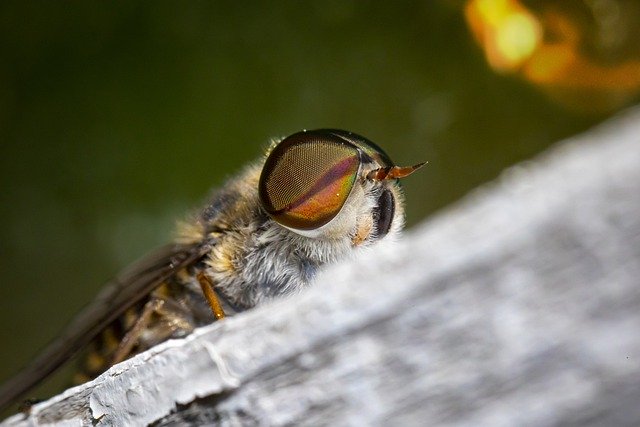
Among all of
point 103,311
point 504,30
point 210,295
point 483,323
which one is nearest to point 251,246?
point 210,295

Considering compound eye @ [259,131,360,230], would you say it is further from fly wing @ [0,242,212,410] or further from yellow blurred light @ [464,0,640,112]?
yellow blurred light @ [464,0,640,112]

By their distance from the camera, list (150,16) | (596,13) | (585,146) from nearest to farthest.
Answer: (585,146) → (150,16) → (596,13)

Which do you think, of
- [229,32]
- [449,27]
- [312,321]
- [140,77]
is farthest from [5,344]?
[312,321]

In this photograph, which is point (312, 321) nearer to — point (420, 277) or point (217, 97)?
point (420, 277)

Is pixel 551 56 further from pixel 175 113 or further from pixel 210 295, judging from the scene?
pixel 210 295

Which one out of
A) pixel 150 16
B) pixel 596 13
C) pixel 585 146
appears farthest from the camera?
pixel 596 13

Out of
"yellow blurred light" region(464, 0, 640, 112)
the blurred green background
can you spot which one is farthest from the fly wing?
"yellow blurred light" region(464, 0, 640, 112)
